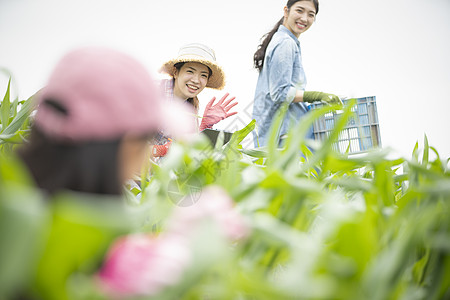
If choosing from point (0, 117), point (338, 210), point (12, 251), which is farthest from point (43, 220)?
point (0, 117)

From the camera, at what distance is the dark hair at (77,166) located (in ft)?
0.60

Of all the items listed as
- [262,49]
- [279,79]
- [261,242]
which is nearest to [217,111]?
[279,79]

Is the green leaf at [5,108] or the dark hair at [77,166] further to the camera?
the green leaf at [5,108]

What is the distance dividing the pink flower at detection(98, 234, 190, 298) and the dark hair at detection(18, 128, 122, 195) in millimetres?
42

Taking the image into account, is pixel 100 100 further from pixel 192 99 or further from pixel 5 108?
pixel 192 99

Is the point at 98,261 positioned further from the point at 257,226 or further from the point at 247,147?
the point at 247,147

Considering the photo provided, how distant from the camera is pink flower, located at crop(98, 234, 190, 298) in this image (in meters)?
0.13

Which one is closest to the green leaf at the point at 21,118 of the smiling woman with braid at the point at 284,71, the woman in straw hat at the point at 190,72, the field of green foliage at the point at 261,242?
the field of green foliage at the point at 261,242

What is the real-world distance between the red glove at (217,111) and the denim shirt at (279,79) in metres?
0.13

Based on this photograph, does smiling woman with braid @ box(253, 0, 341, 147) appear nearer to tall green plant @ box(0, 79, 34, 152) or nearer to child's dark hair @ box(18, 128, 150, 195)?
tall green plant @ box(0, 79, 34, 152)

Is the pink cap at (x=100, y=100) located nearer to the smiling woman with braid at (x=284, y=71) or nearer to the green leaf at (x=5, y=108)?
the green leaf at (x=5, y=108)

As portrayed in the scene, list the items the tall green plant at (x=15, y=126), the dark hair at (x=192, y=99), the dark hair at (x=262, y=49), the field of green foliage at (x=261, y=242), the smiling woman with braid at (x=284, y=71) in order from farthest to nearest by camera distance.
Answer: the dark hair at (x=192, y=99) → the dark hair at (x=262, y=49) → the smiling woman with braid at (x=284, y=71) → the tall green plant at (x=15, y=126) → the field of green foliage at (x=261, y=242)

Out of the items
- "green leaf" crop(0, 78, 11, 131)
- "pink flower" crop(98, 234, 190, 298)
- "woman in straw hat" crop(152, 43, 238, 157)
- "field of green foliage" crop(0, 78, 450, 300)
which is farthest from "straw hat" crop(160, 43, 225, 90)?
"pink flower" crop(98, 234, 190, 298)

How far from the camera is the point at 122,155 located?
20cm
